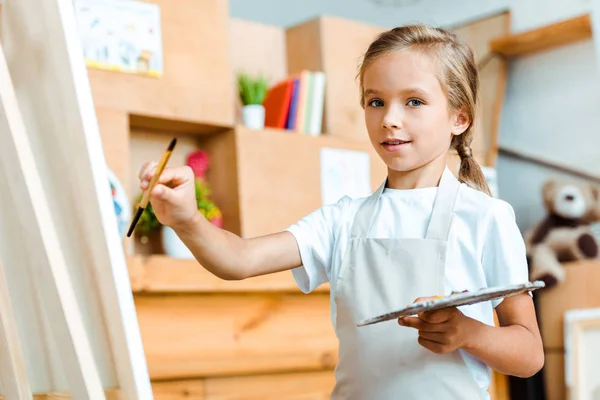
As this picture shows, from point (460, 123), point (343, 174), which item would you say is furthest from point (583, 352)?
point (460, 123)

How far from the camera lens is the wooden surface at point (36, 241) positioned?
75cm

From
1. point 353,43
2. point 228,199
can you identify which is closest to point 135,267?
point 228,199

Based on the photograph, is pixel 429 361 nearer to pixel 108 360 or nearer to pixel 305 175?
pixel 108 360

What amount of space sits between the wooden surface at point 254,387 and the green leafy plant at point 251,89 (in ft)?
2.89

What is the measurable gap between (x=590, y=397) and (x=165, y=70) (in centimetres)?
191

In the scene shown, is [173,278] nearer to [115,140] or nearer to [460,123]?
[115,140]

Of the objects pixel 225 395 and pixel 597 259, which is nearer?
pixel 225 395

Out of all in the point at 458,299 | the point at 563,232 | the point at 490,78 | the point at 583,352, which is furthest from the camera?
the point at 490,78

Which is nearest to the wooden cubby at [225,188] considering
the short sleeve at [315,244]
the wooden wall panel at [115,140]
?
the wooden wall panel at [115,140]

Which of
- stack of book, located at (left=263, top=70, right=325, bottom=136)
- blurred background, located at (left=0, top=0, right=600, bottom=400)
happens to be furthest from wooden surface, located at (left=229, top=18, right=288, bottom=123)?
stack of book, located at (left=263, top=70, right=325, bottom=136)

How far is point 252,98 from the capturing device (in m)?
2.70

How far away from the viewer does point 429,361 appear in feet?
3.22

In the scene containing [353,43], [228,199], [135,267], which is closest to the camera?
[135,267]

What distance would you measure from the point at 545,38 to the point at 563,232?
794 mm
